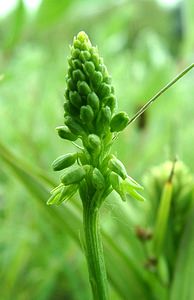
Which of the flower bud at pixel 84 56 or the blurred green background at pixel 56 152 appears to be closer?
the flower bud at pixel 84 56

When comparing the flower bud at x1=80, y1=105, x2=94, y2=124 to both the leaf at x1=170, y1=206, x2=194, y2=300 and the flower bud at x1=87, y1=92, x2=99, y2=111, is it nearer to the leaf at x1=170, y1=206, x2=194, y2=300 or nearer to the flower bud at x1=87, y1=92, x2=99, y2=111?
the flower bud at x1=87, y1=92, x2=99, y2=111

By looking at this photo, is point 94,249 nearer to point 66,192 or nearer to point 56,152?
point 66,192

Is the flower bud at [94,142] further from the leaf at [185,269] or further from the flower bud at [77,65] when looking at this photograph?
the leaf at [185,269]

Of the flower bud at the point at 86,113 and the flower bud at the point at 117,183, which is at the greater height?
the flower bud at the point at 86,113

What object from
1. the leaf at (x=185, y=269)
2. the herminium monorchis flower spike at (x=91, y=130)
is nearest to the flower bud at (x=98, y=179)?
the herminium monorchis flower spike at (x=91, y=130)

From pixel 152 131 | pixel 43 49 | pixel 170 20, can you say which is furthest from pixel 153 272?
pixel 170 20

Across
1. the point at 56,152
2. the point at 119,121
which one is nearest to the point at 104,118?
the point at 119,121
